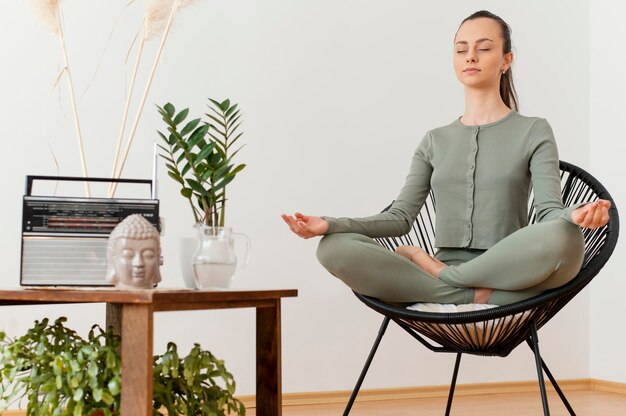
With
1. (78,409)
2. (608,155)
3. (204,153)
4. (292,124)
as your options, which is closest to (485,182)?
(204,153)

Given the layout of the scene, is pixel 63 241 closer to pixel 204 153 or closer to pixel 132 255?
pixel 132 255

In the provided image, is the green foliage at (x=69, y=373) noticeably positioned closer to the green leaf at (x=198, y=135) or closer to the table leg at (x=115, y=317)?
the table leg at (x=115, y=317)

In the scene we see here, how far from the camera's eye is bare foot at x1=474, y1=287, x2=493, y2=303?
1809 mm

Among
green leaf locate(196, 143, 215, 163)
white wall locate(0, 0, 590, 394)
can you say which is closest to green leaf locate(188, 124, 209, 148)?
green leaf locate(196, 143, 215, 163)

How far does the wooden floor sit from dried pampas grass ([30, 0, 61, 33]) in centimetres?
131

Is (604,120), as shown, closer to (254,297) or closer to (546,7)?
(546,7)

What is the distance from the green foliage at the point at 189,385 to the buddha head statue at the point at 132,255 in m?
0.22

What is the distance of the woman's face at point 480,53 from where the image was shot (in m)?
2.07

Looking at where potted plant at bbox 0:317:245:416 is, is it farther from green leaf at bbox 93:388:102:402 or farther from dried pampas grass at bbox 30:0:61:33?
dried pampas grass at bbox 30:0:61:33

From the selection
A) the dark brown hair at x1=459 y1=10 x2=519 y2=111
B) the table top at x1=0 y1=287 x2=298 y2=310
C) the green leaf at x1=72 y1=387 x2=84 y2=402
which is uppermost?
the dark brown hair at x1=459 y1=10 x2=519 y2=111

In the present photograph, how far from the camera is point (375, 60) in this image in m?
3.02

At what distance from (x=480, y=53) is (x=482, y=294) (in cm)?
64

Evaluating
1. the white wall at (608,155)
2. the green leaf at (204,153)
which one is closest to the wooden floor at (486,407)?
the white wall at (608,155)

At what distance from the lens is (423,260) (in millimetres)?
1922
